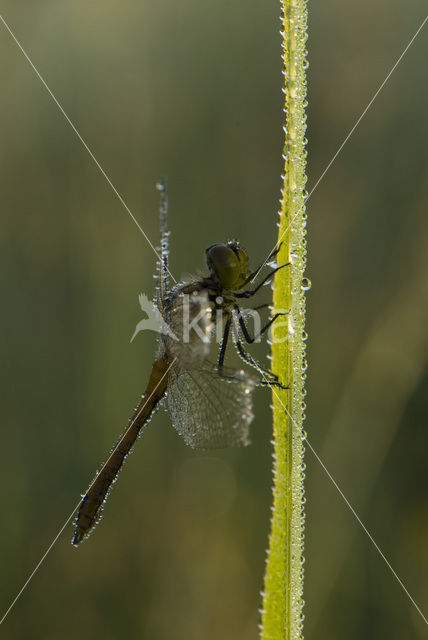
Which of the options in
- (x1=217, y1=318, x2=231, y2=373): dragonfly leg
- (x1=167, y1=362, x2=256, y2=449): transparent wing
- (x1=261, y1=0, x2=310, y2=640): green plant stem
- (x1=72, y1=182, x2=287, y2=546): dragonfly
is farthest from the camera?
(x1=217, y1=318, x2=231, y2=373): dragonfly leg

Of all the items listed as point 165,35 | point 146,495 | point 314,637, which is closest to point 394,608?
point 314,637

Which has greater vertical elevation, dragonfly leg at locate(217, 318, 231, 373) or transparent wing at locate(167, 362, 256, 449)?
dragonfly leg at locate(217, 318, 231, 373)

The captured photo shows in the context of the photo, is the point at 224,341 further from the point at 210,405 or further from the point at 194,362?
the point at 210,405

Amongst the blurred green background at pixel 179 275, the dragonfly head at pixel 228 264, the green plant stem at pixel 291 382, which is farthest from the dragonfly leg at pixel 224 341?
the green plant stem at pixel 291 382

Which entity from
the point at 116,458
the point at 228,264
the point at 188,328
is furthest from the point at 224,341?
the point at 116,458

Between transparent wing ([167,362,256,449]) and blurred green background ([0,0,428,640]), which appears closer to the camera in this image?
transparent wing ([167,362,256,449])

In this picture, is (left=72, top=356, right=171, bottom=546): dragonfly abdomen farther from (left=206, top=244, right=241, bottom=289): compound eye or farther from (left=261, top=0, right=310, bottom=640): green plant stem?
(left=261, top=0, right=310, bottom=640): green plant stem

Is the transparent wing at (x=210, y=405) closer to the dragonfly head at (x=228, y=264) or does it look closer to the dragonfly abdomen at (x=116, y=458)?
the dragonfly abdomen at (x=116, y=458)

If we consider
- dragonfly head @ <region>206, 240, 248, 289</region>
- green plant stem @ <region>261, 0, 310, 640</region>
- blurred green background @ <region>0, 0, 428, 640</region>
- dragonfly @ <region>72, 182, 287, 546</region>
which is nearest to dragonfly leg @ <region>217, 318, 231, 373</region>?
dragonfly @ <region>72, 182, 287, 546</region>
